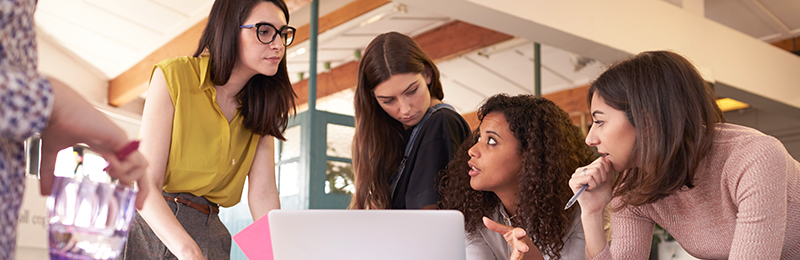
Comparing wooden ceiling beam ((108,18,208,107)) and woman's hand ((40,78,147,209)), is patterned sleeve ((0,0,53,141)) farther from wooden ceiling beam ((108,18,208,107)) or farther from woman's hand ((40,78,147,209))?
wooden ceiling beam ((108,18,208,107))

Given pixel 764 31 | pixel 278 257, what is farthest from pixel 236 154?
pixel 764 31

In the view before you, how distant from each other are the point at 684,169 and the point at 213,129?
114cm

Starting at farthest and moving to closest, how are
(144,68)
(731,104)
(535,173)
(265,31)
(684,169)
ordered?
1. (731,104)
2. (144,68)
3. (535,173)
4. (265,31)
5. (684,169)

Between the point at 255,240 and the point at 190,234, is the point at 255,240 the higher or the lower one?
the higher one

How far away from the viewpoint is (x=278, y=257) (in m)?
1.10

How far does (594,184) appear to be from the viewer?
1416mm

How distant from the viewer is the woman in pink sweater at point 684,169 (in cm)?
120

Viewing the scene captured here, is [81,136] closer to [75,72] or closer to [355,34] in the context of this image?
[355,34]

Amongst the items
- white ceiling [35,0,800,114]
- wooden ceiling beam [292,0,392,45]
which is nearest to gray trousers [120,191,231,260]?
white ceiling [35,0,800,114]

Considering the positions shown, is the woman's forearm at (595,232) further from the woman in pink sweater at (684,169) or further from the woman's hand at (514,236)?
the woman's hand at (514,236)

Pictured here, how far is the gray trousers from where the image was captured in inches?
54.1

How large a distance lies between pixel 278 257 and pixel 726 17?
519cm

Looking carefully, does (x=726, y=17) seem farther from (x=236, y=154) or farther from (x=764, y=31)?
(x=236, y=154)

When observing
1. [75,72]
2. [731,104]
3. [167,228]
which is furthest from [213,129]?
[731,104]
